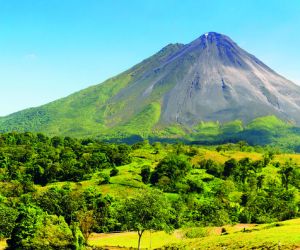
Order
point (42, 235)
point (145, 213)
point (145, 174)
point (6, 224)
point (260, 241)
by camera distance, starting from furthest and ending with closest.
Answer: point (145, 174) < point (6, 224) < point (145, 213) < point (42, 235) < point (260, 241)

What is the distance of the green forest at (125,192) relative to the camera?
65.4 m

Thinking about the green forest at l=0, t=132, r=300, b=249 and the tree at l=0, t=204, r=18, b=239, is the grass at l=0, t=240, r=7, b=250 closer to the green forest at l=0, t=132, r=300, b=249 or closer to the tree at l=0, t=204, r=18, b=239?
the green forest at l=0, t=132, r=300, b=249

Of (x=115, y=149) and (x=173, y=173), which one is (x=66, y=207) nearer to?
(x=173, y=173)

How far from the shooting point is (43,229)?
55.8m

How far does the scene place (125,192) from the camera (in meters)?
123

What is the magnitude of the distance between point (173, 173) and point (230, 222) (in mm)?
42085

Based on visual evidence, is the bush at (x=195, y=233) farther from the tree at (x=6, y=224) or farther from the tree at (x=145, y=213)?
the tree at (x=6, y=224)

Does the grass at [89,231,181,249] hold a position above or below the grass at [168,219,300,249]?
below

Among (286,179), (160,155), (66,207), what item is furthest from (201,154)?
(66,207)

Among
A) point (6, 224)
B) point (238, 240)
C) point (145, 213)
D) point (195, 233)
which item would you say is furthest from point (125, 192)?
point (238, 240)

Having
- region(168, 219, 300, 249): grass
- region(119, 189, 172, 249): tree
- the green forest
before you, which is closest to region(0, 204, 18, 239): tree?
the green forest

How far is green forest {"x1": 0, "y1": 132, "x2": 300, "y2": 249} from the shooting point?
2576 inches

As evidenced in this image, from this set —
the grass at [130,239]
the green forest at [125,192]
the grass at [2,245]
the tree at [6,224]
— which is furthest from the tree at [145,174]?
the grass at [2,245]

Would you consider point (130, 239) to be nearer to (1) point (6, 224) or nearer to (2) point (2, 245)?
(1) point (6, 224)
